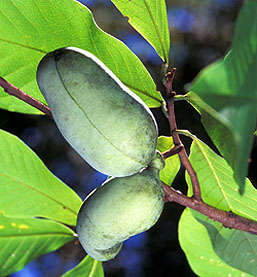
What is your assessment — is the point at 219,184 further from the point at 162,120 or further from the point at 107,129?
the point at 162,120

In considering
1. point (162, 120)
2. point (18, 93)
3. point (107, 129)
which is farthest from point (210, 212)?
point (162, 120)

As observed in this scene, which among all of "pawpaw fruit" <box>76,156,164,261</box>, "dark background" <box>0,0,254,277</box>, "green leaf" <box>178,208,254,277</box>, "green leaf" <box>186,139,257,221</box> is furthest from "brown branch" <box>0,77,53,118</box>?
"dark background" <box>0,0,254,277</box>

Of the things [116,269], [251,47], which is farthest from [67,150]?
[251,47]

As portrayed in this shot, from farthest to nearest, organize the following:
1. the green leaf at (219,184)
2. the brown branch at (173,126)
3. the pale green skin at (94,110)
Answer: the green leaf at (219,184)
the brown branch at (173,126)
the pale green skin at (94,110)

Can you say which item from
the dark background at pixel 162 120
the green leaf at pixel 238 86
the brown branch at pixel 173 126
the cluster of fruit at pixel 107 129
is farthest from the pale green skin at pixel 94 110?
the dark background at pixel 162 120

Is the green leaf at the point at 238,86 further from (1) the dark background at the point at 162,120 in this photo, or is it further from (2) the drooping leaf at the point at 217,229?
(1) the dark background at the point at 162,120

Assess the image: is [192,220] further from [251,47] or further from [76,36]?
[251,47]
